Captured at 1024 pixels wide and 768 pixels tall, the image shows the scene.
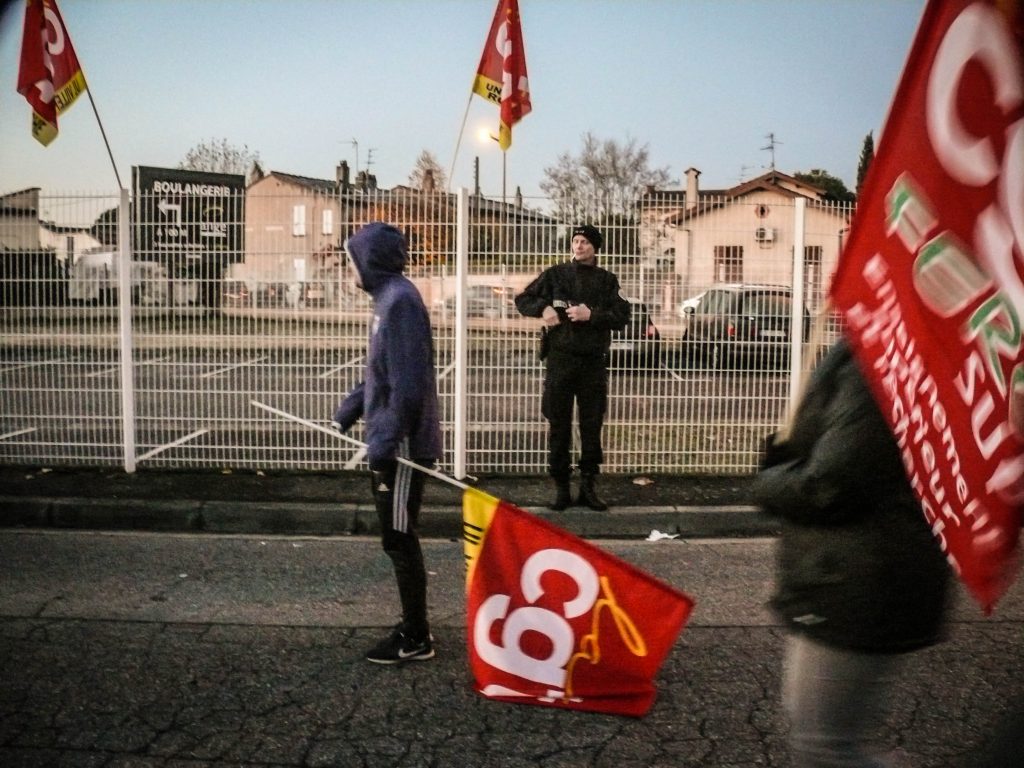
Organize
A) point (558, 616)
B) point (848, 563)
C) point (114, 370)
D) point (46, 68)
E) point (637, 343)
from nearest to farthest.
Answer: point (848, 563) → point (558, 616) → point (46, 68) → point (637, 343) → point (114, 370)

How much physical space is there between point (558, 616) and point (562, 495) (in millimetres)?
3377

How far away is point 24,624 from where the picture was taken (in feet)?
15.3

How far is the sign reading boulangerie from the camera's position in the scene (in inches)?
61.2

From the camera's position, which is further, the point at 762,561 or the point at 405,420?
the point at 762,561

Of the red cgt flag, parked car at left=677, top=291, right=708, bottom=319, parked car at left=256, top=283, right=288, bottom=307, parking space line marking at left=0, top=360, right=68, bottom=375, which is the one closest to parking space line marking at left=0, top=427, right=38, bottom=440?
parking space line marking at left=0, top=360, right=68, bottom=375

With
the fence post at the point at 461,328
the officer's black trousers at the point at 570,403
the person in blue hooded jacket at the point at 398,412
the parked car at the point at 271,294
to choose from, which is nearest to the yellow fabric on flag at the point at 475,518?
the person in blue hooded jacket at the point at 398,412

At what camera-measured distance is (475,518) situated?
3.63 meters

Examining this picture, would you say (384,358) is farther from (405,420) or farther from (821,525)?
(821,525)

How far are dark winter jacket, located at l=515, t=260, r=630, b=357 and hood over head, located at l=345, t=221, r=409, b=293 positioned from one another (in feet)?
8.36

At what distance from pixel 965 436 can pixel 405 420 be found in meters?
2.73

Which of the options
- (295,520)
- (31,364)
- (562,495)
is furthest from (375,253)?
(31,364)

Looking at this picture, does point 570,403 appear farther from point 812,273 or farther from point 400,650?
point 400,650

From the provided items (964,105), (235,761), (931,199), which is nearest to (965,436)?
(931,199)

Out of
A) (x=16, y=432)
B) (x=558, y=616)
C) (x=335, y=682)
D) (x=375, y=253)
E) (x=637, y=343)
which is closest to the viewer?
(x=558, y=616)
